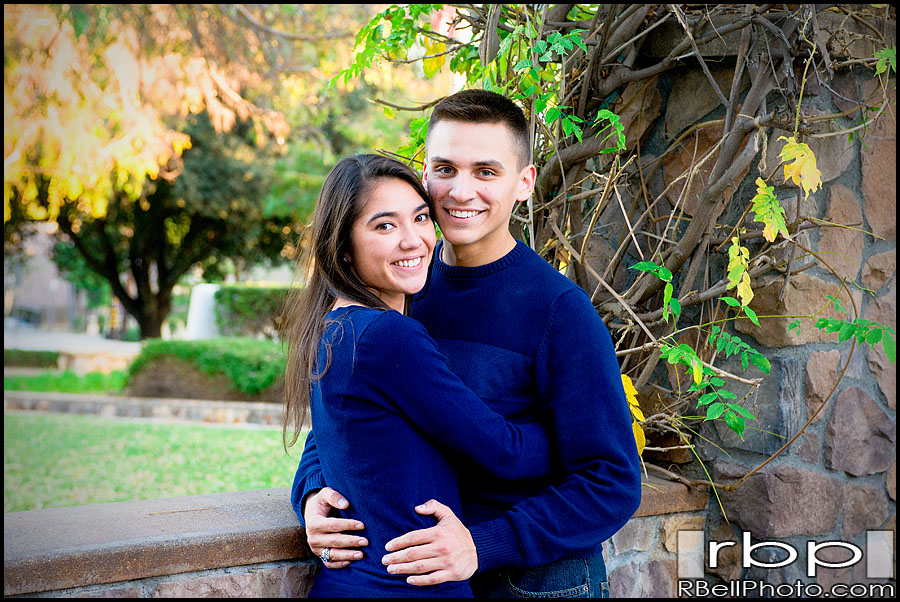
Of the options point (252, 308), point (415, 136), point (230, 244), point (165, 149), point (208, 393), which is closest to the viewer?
point (415, 136)

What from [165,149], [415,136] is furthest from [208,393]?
[415,136]

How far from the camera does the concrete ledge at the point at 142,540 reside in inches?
58.7

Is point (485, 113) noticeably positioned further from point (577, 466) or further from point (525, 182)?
point (577, 466)

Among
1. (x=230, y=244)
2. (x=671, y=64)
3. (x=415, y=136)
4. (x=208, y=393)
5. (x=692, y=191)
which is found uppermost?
(x=671, y=64)

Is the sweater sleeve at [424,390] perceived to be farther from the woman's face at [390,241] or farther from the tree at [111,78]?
the tree at [111,78]

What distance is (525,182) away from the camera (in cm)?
187

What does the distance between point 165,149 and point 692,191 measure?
5.75m

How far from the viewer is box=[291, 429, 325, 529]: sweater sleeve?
1.68 metres

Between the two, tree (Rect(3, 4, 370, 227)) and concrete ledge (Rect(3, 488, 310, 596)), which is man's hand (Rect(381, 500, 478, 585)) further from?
tree (Rect(3, 4, 370, 227))

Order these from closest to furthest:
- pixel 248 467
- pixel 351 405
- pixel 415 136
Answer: pixel 351 405, pixel 415 136, pixel 248 467

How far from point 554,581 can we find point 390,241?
0.81 m

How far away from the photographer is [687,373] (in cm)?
232

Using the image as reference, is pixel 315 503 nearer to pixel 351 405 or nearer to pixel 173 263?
pixel 351 405

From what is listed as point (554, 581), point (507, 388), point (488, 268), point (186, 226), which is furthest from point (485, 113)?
point (186, 226)
